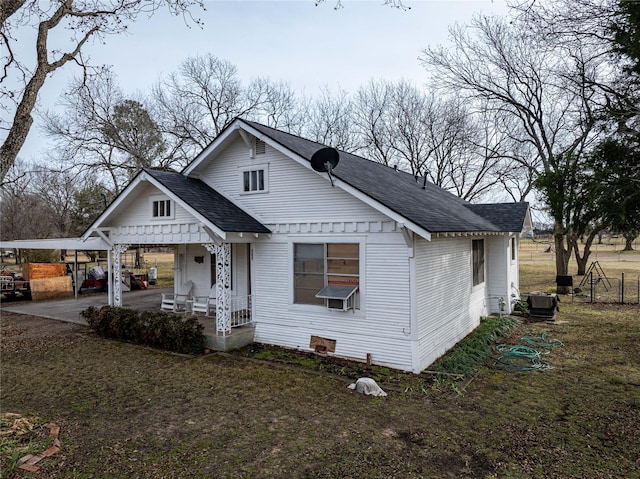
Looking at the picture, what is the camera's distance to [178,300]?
11789 millimetres

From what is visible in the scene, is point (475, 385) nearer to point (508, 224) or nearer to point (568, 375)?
point (568, 375)

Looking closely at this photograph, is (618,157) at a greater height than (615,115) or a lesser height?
lesser

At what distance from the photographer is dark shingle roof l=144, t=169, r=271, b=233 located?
891 cm

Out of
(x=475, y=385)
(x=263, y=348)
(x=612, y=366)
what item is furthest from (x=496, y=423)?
(x=263, y=348)

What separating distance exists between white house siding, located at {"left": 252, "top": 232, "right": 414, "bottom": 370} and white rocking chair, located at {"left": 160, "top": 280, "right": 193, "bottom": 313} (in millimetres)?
3234

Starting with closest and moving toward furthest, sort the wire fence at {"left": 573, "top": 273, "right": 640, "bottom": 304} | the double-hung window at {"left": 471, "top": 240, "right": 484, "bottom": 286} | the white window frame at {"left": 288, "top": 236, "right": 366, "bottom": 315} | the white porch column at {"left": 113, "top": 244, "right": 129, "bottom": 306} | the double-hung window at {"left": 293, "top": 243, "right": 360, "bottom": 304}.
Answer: the white window frame at {"left": 288, "top": 236, "right": 366, "bottom": 315}, the double-hung window at {"left": 293, "top": 243, "right": 360, "bottom": 304}, the white porch column at {"left": 113, "top": 244, "right": 129, "bottom": 306}, the double-hung window at {"left": 471, "top": 240, "right": 484, "bottom": 286}, the wire fence at {"left": 573, "top": 273, "right": 640, "bottom": 304}

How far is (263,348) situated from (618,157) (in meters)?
8.67

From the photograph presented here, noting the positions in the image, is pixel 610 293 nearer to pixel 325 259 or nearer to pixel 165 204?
pixel 325 259

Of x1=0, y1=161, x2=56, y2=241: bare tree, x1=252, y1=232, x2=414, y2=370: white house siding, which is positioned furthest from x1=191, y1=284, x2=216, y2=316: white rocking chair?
x1=0, y1=161, x2=56, y2=241: bare tree

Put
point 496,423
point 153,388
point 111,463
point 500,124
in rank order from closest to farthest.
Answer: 1. point 111,463
2. point 496,423
3. point 153,388
4. point 500,124

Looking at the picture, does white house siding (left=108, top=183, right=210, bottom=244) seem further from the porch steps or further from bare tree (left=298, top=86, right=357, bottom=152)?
bare tree (left=298, top=86, right=357, bottom=152)

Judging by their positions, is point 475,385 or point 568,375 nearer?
point 475,385

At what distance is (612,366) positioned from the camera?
8133mm

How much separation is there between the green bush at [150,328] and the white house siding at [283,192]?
10.6 feet
